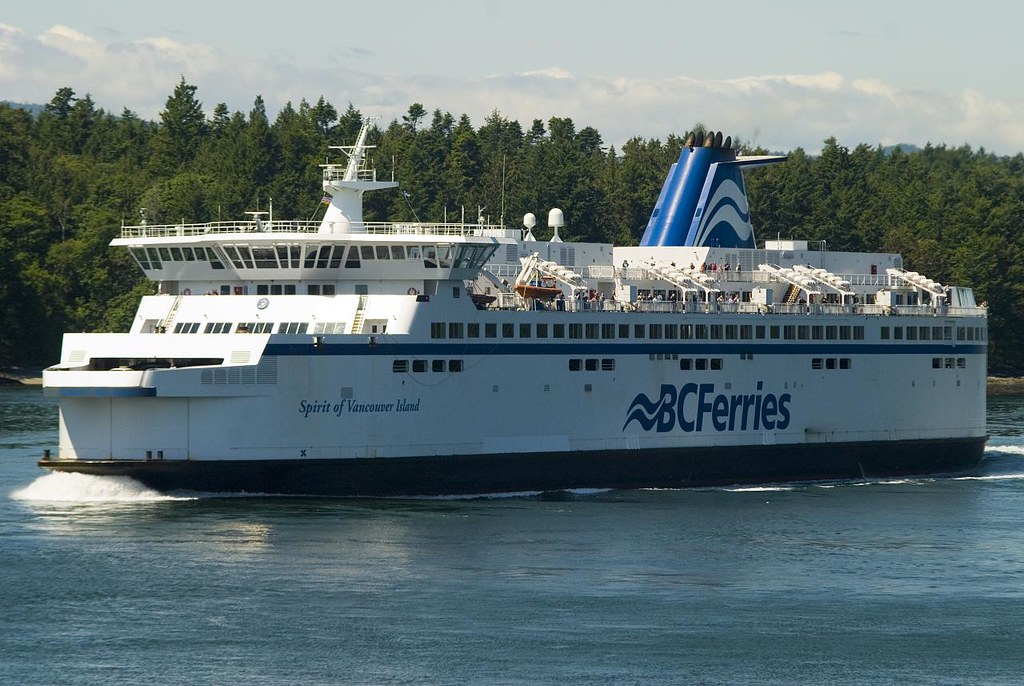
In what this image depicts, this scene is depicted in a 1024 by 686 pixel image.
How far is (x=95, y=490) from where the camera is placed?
127ft

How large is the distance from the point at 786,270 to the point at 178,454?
70.2 ft

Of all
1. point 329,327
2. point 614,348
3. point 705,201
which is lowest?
point 614,348

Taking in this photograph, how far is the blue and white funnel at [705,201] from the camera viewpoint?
53.2 m

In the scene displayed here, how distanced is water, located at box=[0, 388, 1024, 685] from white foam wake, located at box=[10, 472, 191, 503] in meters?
0.05

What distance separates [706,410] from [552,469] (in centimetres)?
562

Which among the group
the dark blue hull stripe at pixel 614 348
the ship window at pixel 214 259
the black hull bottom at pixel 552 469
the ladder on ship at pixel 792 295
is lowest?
the black hull bottom at pixel 552 469

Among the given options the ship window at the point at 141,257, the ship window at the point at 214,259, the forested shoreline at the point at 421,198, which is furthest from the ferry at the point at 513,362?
the forested shoreline at the point at 421,198

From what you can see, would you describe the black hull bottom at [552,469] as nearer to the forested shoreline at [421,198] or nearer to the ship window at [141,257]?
the ship window at [141,257]

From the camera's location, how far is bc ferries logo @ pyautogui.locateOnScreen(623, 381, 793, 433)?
45.5 meters

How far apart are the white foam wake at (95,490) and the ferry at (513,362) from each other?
265 mm

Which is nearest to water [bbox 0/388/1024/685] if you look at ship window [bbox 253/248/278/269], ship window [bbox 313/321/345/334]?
ship window [bbox 313/321/345/334]

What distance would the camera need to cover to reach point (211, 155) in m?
122

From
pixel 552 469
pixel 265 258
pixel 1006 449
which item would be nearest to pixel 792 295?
pixel 552 469

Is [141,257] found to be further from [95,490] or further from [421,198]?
[421,198]
